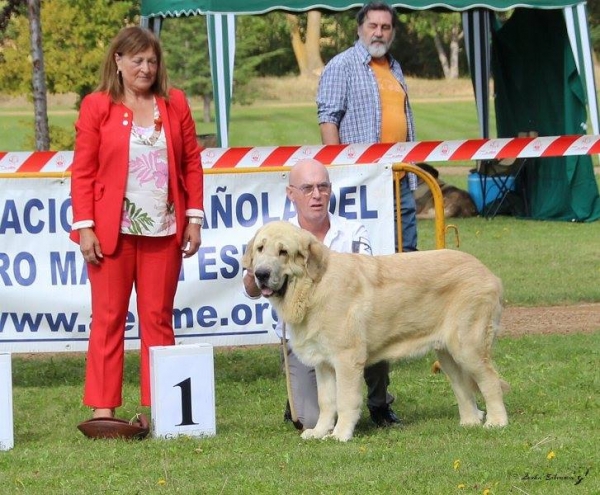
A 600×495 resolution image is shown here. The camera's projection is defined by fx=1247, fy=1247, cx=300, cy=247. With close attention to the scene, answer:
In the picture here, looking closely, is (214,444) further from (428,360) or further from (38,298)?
(428,360)

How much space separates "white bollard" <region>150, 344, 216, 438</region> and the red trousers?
1.02ft

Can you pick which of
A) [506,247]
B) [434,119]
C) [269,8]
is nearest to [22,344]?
[269,8]

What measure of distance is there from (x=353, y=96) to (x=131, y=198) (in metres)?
2.30

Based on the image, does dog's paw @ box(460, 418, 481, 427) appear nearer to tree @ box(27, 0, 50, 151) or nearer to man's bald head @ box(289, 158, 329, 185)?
man's bald head @ box(289, 158, 329, 185)

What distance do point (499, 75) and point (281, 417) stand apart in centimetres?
1344

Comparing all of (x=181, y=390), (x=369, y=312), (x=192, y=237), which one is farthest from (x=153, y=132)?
(x=369, y=312)

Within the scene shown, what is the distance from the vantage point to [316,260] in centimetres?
617

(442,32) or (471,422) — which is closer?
(471,422)

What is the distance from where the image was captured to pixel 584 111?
1722cm

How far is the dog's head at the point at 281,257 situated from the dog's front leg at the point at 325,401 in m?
0.55

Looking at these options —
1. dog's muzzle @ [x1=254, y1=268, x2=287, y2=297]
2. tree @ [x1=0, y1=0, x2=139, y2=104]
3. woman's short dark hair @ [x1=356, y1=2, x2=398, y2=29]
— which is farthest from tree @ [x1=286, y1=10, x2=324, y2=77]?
dog's muzzle @ [x1=254, y1=268, x2=287, y2=297]

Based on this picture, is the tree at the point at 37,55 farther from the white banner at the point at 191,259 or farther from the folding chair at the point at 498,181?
the white banner at the point at 191,259

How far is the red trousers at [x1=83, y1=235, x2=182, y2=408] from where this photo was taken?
6656 millimetres

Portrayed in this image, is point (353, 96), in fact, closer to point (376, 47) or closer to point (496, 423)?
point (376, 47)
